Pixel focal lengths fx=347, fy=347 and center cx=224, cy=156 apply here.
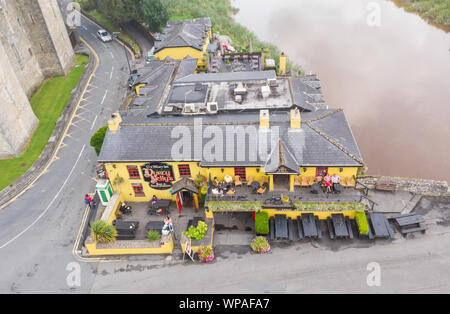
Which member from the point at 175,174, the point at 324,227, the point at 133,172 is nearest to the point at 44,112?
the point at 133,172

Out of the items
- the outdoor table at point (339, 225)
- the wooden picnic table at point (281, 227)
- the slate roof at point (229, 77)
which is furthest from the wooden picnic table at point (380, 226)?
the slate roof at point (229, 77)

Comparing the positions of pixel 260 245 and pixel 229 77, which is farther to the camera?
pixel 229 77

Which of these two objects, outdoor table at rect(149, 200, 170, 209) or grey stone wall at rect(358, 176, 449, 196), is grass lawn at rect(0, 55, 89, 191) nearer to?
outdoor table at rect(149, 200, 170, 209)

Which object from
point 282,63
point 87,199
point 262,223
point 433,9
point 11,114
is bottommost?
point 87,199

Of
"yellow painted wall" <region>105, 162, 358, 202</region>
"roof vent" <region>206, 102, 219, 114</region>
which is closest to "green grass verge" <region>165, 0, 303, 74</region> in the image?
"roof vent" <region>206, 102, 219, 114</region>

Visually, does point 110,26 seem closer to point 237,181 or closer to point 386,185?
point 237,181

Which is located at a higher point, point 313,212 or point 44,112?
point 313,212
